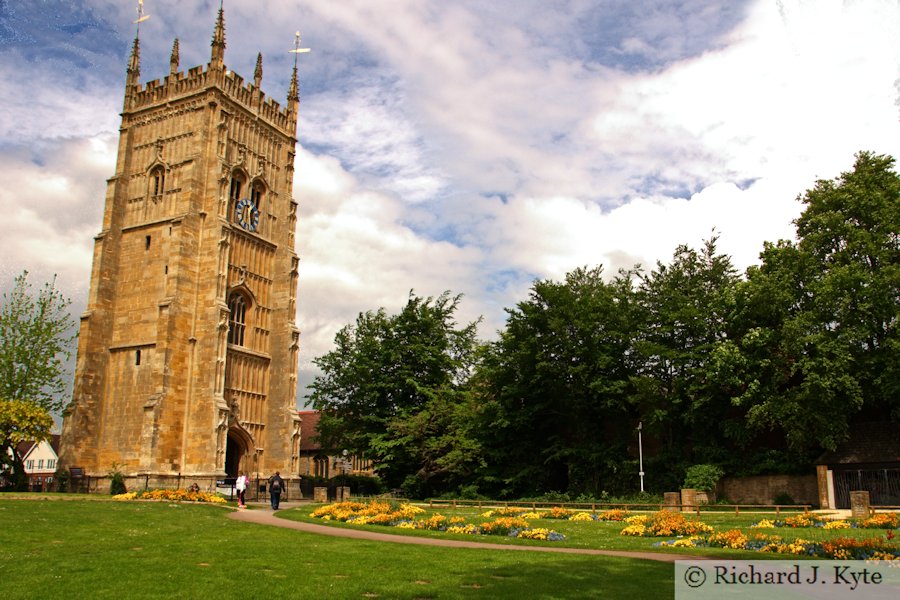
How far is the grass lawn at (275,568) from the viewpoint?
11.5m

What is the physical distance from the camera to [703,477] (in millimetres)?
39469

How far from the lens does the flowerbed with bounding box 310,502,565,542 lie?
828 inches

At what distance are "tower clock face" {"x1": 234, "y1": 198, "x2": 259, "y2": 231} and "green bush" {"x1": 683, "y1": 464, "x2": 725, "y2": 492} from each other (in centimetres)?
3536

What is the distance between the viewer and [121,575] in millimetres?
12562

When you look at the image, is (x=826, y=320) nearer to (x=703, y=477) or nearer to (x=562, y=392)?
(x=703, y=477)

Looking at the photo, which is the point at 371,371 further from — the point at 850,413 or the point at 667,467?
the point at 850,413

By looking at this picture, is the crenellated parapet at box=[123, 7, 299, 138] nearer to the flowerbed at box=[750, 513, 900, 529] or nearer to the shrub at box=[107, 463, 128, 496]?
the shrub at box=[107, 463, 128, 496]

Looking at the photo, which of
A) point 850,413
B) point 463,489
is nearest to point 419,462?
point 463,489

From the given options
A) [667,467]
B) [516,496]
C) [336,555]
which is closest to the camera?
[336,555]

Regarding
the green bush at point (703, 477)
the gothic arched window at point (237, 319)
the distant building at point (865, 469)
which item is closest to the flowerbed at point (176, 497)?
the gothic arched window at point (237, 319)

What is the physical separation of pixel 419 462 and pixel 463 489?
4.60 metres

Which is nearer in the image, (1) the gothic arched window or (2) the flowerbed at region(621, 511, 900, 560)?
(2) the flowerbed at region(621, 511, 900, 560)

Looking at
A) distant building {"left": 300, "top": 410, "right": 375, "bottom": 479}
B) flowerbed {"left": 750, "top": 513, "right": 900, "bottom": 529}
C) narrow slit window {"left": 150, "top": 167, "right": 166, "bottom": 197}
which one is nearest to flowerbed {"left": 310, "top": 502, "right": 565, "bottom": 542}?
flowerbed {"left": 750, "top": 513, "right": 900, "bottom": 529}

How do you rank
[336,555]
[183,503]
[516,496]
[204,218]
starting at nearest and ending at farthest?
[336,555]
[183,503]
[516,496]
[204,218]
